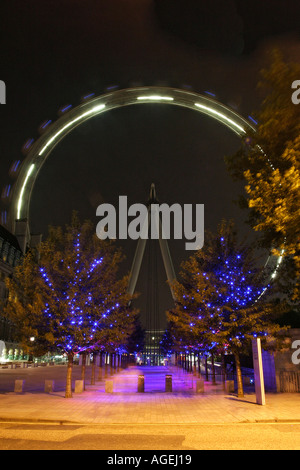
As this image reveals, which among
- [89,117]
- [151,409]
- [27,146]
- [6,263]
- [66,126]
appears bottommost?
[151,409]

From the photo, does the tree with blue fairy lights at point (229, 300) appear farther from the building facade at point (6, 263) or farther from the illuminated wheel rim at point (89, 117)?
the building facade at point (6, 263)

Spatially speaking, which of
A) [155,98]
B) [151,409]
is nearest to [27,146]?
[155,98]

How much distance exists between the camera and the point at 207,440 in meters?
9.61

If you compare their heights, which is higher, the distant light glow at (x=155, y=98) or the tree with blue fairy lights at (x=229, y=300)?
the distant light glow at (x=155, y=98)

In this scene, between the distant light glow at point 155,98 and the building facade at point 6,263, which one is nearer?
the distant light glow at point 155,98

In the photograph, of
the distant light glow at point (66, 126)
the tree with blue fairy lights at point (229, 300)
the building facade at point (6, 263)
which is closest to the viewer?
the tree with blue fairy lights at point (229, 300)

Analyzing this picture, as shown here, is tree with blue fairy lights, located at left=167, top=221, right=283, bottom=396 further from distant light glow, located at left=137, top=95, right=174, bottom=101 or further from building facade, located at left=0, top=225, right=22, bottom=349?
building facade, located at left=0, top=225, right=22, bottom=349

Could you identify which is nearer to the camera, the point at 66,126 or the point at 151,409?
the point at 151,409
